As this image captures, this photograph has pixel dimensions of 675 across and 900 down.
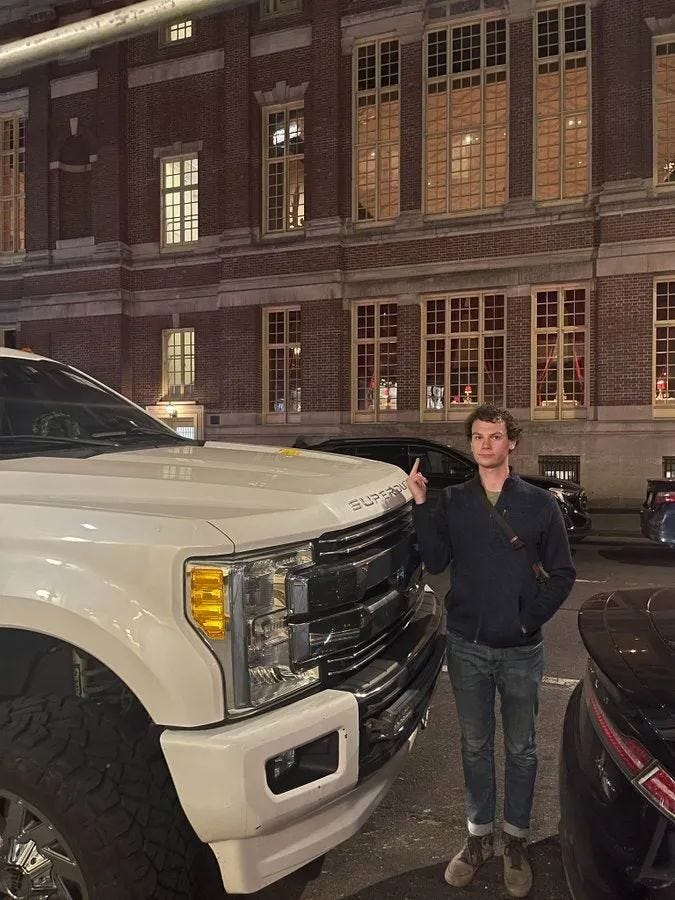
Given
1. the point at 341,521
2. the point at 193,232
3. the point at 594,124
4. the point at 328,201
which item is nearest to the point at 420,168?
the point at 328,201

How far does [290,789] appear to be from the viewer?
2.06 m

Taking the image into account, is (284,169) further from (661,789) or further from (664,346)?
(661,789)

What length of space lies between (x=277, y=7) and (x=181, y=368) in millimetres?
10654

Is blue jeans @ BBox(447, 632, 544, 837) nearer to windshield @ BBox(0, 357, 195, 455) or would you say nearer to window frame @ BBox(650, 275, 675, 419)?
windshield @ BBox(0, 357, 195, 455)

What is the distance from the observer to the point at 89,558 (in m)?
2.12

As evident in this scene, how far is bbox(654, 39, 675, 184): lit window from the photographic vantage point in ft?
54.0

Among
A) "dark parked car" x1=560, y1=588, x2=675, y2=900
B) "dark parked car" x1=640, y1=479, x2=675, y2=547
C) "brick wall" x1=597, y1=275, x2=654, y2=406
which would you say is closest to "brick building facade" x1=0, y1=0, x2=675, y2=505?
"brick wall" x1=597, y1=275, x2=654, y2=406

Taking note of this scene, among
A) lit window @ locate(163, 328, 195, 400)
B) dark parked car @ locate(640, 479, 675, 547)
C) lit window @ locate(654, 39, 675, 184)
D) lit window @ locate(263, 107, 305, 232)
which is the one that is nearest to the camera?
dark parked car @ locate(640, 479, 675, 547)

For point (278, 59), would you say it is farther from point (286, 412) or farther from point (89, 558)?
point (89, 558)

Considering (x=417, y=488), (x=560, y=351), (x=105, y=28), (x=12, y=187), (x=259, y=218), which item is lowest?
(x=417, y=488)

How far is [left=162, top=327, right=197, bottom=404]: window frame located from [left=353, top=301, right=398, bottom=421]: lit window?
→ 5.23 m

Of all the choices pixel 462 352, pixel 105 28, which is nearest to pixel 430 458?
pixel 105 28

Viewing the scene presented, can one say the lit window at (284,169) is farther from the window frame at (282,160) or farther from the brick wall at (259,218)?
the brick wall at (259,218)

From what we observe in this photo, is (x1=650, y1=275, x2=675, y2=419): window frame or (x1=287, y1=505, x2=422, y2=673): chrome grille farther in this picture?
(x1=650, y1=275, x2=675, y2=419): window frame
